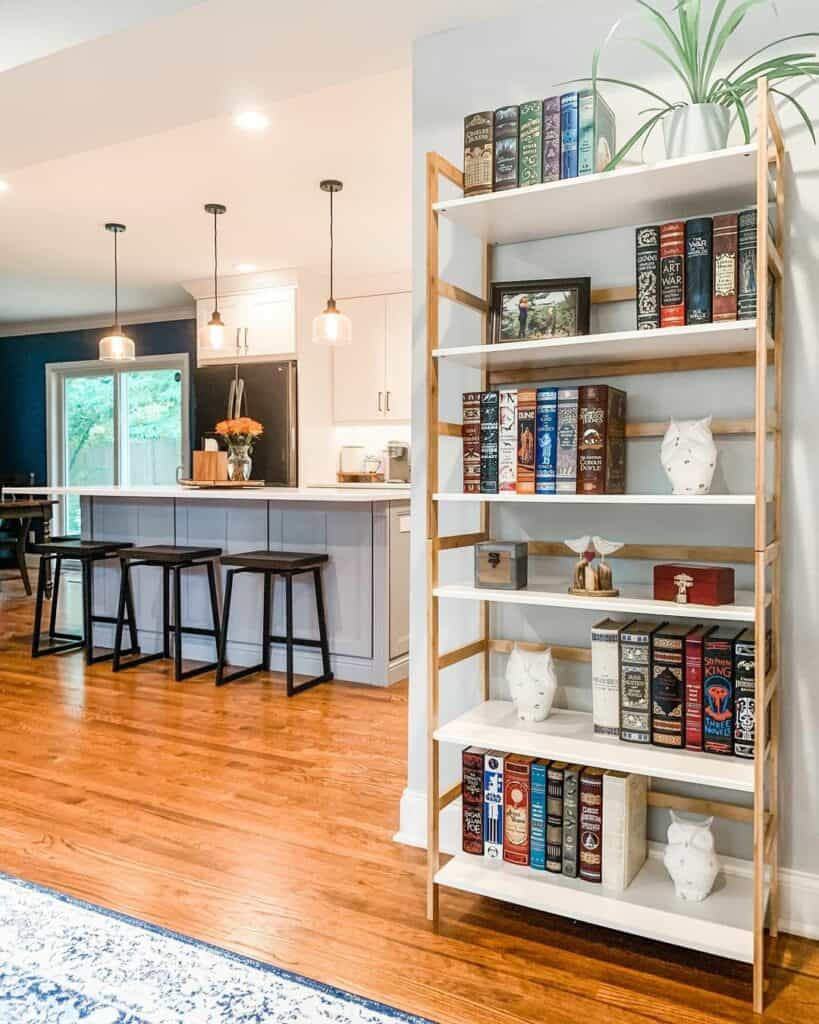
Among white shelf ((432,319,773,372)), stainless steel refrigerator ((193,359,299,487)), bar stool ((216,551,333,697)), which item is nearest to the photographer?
white shelf ((432,319,773,372))

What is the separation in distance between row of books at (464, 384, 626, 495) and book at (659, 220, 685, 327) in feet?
0.69

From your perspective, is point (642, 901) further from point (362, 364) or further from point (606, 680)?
point (362, 364)

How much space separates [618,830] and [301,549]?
2.70m

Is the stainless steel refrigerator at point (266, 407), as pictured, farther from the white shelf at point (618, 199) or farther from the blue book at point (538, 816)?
the blue book at point (538, 816)

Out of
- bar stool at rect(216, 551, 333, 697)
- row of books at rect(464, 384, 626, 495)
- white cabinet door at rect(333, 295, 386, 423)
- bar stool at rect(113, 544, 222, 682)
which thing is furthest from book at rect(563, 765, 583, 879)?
white cabinet door at rect(333, 295, 386, 423)

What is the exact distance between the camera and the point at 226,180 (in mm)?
4551

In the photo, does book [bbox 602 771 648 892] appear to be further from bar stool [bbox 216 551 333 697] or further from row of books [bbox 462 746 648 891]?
bar stool [bbox 216 551 333 697]

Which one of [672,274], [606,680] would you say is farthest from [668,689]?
[672,274]

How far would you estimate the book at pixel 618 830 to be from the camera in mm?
1981

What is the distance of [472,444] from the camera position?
7.01 ft

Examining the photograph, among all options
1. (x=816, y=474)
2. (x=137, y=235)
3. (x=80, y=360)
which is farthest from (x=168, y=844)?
(x=80, y=360)

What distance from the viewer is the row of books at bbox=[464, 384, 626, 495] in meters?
1.98

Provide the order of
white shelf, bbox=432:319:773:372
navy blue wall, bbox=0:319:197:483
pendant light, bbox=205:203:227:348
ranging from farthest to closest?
navy blue wall, bbox=0:319:197:483 → pendant light, bbox=205:203:227:348 → white shelf, bbox=432:319:773:372

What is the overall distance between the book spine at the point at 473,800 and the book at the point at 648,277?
1120mm
